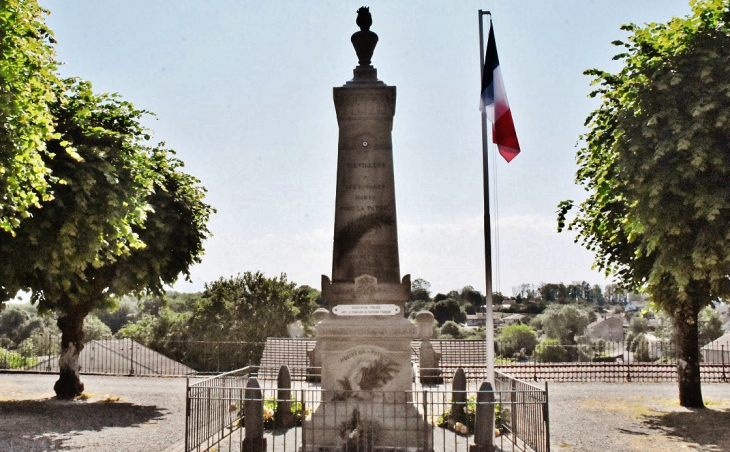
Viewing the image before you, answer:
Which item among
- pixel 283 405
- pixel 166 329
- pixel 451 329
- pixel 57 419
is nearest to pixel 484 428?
pixel 283 405

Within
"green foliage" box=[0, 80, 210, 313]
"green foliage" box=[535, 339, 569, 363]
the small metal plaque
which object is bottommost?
"green foliage" box=[535, 339, 569, 363]

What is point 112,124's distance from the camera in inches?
671

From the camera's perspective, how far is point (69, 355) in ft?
59.5

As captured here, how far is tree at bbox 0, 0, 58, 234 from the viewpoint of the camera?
422 inches

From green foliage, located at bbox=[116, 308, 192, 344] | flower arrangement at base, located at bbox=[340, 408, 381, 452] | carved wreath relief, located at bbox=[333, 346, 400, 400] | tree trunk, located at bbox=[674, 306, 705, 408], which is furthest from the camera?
green foliage, located at bbox=[116, 308, 192, 344]

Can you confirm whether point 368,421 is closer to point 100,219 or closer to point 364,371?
point 364,371

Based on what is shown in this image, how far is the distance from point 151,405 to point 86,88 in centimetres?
824

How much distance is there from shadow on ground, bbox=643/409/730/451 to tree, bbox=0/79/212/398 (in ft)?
39.2

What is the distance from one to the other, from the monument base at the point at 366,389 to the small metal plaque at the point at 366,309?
8 centimetres

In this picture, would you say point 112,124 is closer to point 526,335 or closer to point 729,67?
point 729,67

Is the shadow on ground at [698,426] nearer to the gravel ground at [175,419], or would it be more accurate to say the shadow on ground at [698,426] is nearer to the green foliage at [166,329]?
the gravel ground at [175,419]

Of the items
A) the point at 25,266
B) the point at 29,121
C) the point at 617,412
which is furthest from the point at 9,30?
the point at 617,412

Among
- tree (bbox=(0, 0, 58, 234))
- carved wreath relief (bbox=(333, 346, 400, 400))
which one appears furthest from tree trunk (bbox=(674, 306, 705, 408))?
tree (bbox=(0, 0, 58, 234))

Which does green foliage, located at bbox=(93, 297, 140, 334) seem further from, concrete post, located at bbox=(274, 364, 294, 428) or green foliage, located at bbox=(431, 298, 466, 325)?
concrete post, located at bbox=(274, 364, 294, 428)
